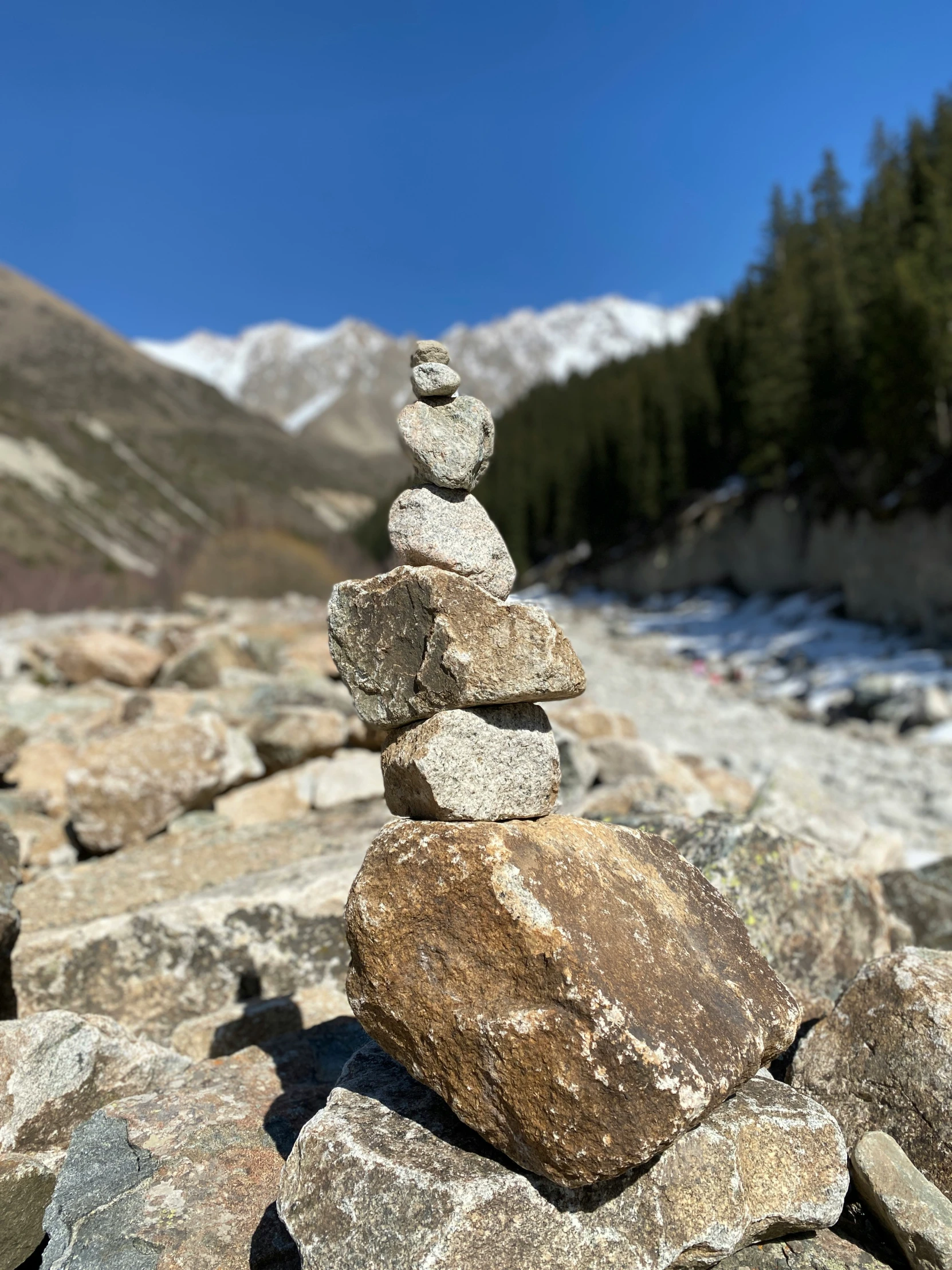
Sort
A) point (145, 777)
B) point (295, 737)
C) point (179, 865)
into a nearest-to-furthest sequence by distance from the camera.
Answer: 1. point (179, 865)
2. point (145, 777)
3. point (295, 737)

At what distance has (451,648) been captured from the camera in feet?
10.4

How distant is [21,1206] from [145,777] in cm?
439

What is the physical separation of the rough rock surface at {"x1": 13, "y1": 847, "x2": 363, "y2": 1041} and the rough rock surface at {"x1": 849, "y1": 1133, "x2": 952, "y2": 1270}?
3.20 m

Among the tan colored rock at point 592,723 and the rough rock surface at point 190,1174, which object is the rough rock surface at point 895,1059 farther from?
the tan colored rock at point 592,723

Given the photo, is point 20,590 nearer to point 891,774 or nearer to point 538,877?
point 891,774

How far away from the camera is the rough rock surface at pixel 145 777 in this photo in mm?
6945

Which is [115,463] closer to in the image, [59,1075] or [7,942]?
[7,942]

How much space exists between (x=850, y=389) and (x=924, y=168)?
9255 millimetres

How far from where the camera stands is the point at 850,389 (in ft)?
118

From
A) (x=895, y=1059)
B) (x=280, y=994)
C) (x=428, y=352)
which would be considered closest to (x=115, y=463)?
(x=280, y=994)

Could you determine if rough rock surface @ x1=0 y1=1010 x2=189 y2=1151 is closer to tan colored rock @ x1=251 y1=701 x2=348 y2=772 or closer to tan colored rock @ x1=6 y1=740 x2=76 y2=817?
tan colored rock @ x1=251 y1=701 x2=348 y2=772

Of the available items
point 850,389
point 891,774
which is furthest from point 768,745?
point 850,389

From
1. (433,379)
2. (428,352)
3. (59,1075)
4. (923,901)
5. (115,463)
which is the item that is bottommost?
(923,901)

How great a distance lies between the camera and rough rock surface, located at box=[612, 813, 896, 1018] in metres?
4.34
